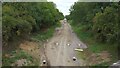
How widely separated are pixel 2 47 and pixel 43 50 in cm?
800

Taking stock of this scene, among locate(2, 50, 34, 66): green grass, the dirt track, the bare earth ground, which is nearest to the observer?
locate(2, 50, 34, 66): green grass

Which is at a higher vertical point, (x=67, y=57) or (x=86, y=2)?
(x=86, y=2)

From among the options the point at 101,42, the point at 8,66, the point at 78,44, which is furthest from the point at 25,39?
the point at 8,66

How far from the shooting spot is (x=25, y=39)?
38.8 m

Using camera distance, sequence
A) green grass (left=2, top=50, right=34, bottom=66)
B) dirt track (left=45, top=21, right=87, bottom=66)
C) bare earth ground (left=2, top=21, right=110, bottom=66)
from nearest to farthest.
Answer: green grass (left=2, top=50, right=34, bottom=66)
bare earth ground (left=2, top=21, right=110, bottom=66)
dirt track (left=45, top=21, right=87, bottom=66)

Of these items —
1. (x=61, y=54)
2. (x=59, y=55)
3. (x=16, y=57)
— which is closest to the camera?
(x=16, y=57)

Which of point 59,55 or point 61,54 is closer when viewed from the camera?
point 59,55

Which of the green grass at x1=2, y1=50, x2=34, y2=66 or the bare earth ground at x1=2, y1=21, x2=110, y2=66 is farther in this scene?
the bare earth ground at x1=2, y1=21, x2=110, y2=66

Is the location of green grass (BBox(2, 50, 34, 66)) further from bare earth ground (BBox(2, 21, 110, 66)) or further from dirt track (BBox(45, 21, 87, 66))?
dirt track (BBox(45, 21, 87, 66))

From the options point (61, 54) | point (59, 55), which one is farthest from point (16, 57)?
point (61, 54)

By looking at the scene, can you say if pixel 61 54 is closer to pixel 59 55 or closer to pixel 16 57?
pixel 59 55

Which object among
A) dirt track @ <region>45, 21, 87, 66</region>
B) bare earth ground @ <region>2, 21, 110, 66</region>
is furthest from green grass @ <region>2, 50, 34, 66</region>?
dirt track @ <region>45, 21, 87, 66</region>

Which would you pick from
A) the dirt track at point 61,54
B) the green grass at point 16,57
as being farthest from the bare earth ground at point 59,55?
the green grass at point 16,57

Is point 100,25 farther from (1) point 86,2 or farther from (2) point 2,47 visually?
(1) point 86,2
